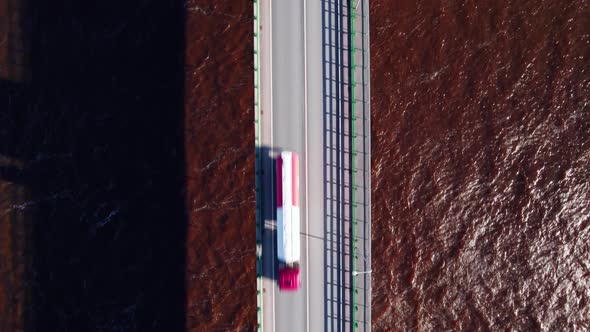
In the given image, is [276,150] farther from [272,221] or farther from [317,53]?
[317,53]

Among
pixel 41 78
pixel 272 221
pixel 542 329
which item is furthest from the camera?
pixel 41 78

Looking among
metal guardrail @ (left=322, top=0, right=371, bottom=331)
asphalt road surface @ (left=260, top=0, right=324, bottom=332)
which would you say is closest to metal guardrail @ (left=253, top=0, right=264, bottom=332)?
asphalt road surface @ (left=260, top=0, right=324, bottom=332)

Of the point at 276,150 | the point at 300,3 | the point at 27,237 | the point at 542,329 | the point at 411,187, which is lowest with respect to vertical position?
the point at 542,329

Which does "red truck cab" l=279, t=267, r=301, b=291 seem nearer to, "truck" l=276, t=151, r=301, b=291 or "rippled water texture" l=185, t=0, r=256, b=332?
"truck" l=276, t=151, r=301, b=291

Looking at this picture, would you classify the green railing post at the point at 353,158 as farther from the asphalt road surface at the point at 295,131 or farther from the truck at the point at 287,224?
the truck at the point at 287,224

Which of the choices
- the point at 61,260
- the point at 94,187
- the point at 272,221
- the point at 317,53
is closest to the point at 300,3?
the point at 317,53

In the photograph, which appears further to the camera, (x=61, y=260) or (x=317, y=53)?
(x=61, y=260)

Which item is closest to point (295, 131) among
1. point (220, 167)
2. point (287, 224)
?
point (287, 224)
